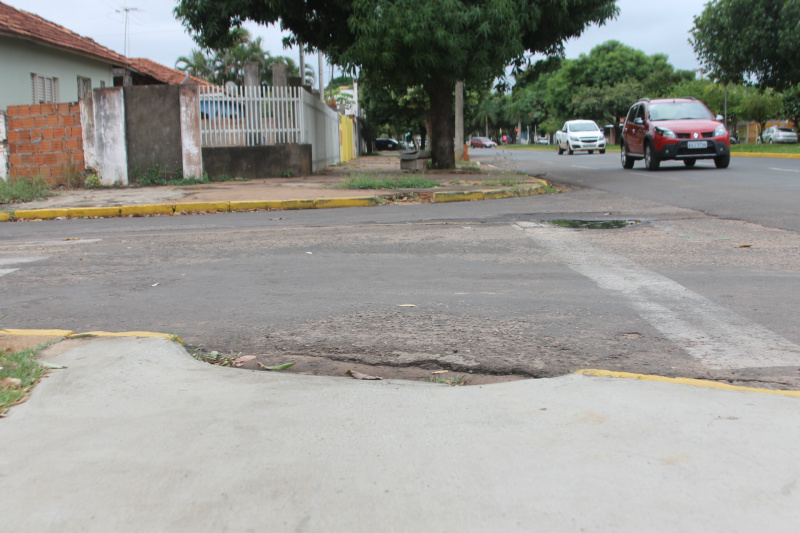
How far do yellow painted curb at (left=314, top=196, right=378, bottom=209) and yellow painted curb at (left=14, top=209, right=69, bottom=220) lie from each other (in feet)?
12.9

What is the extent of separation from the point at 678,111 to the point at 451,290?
14.6m

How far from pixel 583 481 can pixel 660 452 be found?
1.17ft

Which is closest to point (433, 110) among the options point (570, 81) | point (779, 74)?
point (779, 74)

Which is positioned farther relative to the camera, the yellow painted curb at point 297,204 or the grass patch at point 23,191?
the grass patch at point 23,191

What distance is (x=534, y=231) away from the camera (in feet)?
25.9

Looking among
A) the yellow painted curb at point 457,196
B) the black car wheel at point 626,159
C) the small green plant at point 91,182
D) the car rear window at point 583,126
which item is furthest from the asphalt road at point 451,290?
the car rear window at point 583,126

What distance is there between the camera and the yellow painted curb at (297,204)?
11734 mm

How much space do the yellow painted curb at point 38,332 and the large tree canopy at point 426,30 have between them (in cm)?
1084

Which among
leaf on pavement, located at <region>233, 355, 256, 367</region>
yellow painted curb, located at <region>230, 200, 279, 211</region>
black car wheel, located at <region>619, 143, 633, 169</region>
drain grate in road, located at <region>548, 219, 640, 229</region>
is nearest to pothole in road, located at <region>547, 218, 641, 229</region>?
drain grate in road, located at <region>548, 219, 640, 229</region>

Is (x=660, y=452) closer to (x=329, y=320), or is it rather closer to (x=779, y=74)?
(x=329, y=320)

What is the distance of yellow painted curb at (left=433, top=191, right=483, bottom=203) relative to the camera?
12203mm

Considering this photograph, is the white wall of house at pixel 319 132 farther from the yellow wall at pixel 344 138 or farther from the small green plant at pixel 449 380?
the small green plant at pixel 449 380

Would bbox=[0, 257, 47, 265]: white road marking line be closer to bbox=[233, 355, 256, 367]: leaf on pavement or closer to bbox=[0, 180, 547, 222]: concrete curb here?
bbox=[233, 355, 256, 367]: leaf on pavement

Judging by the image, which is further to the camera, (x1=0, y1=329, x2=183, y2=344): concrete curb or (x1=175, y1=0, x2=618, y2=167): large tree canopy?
(x1=175, y1=0, x2=618, y2=167): large tree canopy
